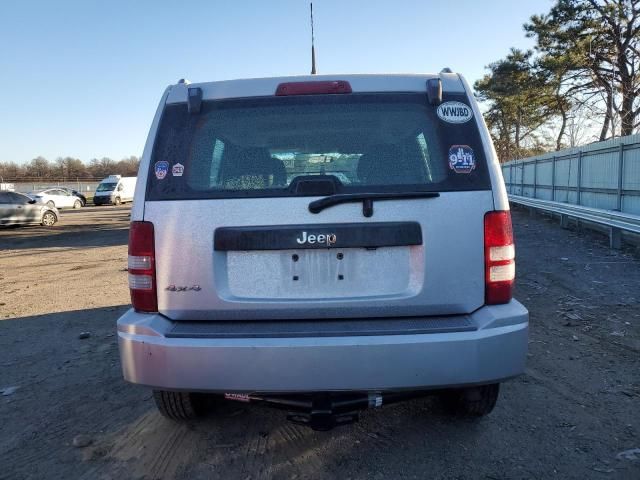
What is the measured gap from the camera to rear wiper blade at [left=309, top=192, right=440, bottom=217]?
2.54 m

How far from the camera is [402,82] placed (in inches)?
108

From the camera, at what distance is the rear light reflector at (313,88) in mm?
2742

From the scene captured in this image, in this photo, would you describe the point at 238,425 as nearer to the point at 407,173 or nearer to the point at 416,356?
the point at 416,356

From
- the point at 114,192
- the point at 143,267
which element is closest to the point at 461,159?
the point at 143,267

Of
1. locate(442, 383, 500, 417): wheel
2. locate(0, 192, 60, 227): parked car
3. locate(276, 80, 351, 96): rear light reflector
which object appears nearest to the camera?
locate(276, 80, 351, 96): rear light reflector

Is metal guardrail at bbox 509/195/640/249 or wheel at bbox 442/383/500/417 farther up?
metal guardrail at bbox 509/195/640/249

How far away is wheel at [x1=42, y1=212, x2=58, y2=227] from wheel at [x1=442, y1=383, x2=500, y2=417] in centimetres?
2216

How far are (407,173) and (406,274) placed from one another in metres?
0.51

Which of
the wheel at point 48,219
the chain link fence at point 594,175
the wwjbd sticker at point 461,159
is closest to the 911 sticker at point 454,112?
the wwjbd sticker at point 461,159

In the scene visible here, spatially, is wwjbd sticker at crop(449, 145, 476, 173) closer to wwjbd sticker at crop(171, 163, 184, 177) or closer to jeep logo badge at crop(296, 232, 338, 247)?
jeep logo badge at crop(296, 232, 338, 247)

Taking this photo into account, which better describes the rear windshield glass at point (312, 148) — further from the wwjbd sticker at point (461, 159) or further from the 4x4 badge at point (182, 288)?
the 4x4 badge at point (182, 288)

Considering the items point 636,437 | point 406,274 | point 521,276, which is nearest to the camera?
point 406,274

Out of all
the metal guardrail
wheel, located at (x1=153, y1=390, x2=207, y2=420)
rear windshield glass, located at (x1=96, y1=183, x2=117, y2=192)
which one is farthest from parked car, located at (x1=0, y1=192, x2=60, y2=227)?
rear windshield glass, located at (x1=96, y1=183, x2=117, y2=192)

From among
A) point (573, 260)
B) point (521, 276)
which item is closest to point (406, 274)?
point (521, 276)
